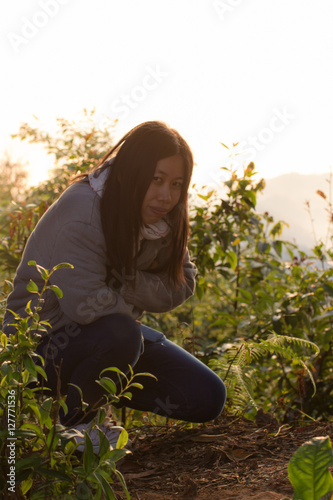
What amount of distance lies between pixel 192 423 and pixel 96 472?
63.7 inches

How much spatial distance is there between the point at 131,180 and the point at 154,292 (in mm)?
599

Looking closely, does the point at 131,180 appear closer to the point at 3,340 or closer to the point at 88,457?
the point at 3,340

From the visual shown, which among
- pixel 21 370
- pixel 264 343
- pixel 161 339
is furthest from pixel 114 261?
pixel 21 370

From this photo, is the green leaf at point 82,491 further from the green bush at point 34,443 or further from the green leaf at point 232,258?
the green leaf at point 232,258

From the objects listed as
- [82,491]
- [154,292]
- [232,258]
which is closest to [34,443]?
[82,491]

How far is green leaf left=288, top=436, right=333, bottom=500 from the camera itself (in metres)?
1.58

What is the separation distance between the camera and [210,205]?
4016mm

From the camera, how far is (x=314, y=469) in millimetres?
1592

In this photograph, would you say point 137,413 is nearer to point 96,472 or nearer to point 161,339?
point 161,339

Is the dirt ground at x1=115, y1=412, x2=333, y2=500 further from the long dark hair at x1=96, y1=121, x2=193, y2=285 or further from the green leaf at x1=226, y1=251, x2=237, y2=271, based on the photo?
the green leaf at x1=226, y1=251, x2=237, y2=271

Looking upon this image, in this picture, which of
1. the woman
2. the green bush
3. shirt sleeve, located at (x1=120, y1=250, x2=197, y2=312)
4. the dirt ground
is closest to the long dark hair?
the woman

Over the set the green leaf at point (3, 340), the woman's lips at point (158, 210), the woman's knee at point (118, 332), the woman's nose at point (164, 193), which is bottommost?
the woman's knee at point (118, 332)

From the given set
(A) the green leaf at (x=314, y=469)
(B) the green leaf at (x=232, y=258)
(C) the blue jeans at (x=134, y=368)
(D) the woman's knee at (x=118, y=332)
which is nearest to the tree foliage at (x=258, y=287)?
(B) the green leaf at (x=232, y=258)

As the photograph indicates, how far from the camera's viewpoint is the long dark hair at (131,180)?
271 centimetres
